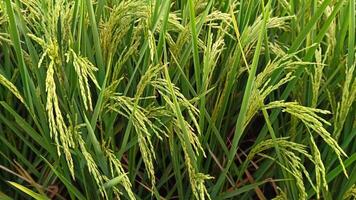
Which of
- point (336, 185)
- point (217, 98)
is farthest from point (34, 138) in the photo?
point (336, 185)

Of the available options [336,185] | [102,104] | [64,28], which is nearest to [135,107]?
[102,104]

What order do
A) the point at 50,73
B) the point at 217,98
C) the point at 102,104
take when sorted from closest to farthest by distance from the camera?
the point at 50,73 < the point at 102,104 < the point at 217,98

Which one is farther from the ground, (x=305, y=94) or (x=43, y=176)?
(x=305, y=94)

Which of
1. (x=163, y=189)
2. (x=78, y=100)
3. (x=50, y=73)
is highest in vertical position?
(x=50, y=73)

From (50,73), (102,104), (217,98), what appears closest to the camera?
(50,73)

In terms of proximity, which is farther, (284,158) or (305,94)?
(305,94)

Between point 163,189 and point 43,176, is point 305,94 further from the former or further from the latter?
Answer: point 43,176
